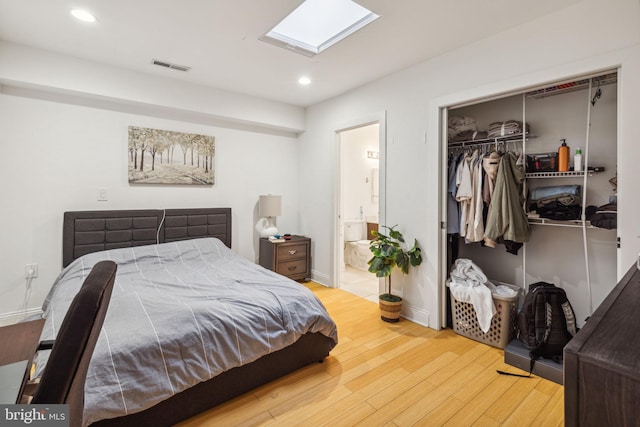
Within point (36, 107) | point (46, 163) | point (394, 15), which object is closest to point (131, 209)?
point (46, 163)

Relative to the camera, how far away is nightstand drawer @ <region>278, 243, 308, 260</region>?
4.04 m

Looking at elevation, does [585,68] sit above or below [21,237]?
above

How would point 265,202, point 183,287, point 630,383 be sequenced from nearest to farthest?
point 630,383, point 183,287, point 265,202

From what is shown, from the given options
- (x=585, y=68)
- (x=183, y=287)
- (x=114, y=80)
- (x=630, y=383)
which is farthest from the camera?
(x=114, y=80)

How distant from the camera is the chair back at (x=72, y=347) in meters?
0.57

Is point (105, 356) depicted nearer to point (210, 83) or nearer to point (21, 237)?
point (21, 237)

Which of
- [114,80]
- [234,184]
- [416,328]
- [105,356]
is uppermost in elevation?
[114,80]

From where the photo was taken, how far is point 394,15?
218 centimetres

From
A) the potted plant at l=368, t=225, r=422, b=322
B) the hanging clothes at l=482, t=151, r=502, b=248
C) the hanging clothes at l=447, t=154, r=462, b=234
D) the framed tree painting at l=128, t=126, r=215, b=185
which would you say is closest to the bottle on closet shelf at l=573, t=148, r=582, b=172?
the hanging clothes at l=482, t=151, r=502, b=248

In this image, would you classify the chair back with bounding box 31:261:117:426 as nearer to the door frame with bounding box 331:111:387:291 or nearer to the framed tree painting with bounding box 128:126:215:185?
the door frame with bounding box 331:111:387:291

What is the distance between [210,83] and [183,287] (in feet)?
7.90

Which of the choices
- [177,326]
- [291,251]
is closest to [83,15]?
[177,326]

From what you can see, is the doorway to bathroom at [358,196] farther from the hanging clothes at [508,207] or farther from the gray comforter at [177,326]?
the gray comforter at [177,326]

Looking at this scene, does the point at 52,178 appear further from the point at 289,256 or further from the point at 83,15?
the point at 289,256
